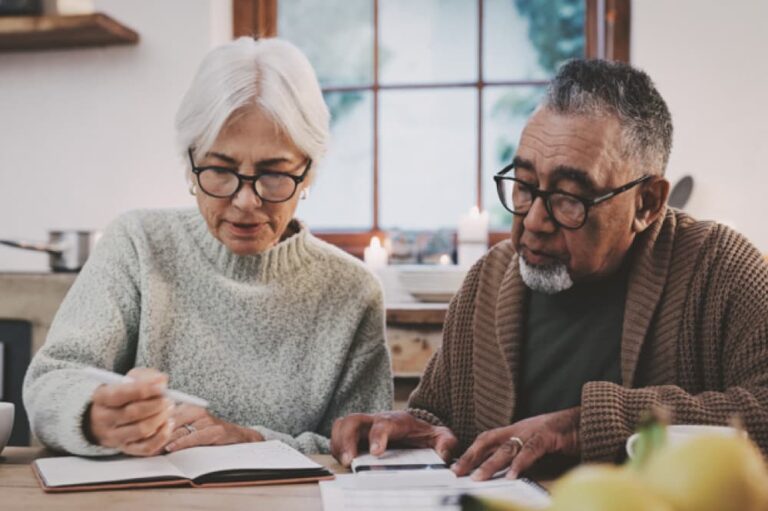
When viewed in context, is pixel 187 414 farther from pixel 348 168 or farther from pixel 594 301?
pixel 348 168

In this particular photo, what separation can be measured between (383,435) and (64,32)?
2.17 metres

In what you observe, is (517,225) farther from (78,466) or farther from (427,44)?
(427,44)

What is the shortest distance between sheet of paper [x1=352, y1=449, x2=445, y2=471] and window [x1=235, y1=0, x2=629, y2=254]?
1.71 m

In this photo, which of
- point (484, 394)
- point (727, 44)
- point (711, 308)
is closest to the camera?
point (711, 308)

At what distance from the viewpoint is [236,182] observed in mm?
1531

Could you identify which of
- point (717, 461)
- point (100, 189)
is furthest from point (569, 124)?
point (100, 189)

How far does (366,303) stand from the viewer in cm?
170

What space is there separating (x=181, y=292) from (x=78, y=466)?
21.9 inches

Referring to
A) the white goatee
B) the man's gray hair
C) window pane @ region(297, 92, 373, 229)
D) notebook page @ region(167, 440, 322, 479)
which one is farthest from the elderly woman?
window pane @ region(297, 92, 373, 229)

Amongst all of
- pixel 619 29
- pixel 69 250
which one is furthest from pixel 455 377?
pixel 619 29

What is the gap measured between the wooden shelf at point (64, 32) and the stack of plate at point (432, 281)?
133 centimetres

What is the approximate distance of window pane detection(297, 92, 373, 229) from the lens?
2.97 meters

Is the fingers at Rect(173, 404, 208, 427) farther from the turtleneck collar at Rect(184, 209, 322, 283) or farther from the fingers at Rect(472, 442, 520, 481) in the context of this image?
the fingers at Rect(472, 442, 520, 481)

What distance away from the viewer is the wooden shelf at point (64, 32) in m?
2.73
